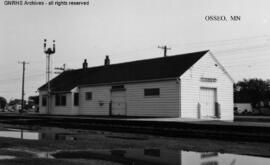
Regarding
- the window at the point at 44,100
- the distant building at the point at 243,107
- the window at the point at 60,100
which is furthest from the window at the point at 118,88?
the distant building at the point at 243,107

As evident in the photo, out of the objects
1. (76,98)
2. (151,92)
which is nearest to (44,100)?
(76,98)

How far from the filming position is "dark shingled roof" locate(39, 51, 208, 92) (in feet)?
96.9

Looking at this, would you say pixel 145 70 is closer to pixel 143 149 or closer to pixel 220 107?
pixel 220 107

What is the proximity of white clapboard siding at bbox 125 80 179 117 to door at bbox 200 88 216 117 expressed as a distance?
102 inches

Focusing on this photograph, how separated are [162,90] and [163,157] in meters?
19.2

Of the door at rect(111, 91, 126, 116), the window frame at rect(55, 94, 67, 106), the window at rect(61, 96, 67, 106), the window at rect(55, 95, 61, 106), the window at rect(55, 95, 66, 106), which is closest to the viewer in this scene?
→ the door at rect(111, 91, 126, 116)

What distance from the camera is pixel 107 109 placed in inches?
1337

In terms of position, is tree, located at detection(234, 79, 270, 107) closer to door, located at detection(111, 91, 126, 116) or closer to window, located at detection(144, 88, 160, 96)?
door, located at detection(111, 91, 126, 116)

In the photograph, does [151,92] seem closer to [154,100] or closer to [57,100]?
[154,100]

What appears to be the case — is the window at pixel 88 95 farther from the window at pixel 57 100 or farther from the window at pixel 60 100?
the window at pixel 57 100

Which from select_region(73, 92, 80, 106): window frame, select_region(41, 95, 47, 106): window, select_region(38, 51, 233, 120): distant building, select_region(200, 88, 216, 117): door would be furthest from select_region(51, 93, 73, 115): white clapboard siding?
select_region(200, 88, 216, 117): door

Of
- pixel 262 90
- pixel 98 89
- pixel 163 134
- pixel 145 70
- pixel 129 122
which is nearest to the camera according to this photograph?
pixel 163 134

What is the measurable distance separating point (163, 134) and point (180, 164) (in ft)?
26.3

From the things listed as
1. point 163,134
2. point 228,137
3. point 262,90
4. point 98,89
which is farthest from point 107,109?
point 262,90
